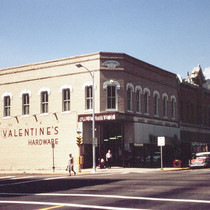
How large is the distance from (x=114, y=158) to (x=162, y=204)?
26303mm

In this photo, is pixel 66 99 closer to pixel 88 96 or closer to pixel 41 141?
pixel 88 96

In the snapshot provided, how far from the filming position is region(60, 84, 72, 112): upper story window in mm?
38062

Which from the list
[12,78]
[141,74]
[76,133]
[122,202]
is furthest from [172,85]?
[122,202]

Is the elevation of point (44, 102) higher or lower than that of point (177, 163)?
higher

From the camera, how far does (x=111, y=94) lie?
36.2 m

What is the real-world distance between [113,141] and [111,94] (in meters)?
4.73

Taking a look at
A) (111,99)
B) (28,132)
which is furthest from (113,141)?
(28,132)

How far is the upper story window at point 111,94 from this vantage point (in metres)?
36.1

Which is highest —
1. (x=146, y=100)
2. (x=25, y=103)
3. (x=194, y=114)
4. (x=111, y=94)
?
(x=111, y=94)

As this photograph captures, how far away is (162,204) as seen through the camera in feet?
37.9

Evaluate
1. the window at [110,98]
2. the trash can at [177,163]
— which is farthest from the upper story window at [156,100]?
the window at [110,98]

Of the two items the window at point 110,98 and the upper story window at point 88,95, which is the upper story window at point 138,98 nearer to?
the window at point 110,98

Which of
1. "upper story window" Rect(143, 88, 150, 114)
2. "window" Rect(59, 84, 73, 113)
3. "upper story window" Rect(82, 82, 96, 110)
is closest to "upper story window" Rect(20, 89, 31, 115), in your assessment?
"window" Rect(59, 84, 73, 113)

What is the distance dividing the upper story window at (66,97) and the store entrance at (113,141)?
12.7 feet
